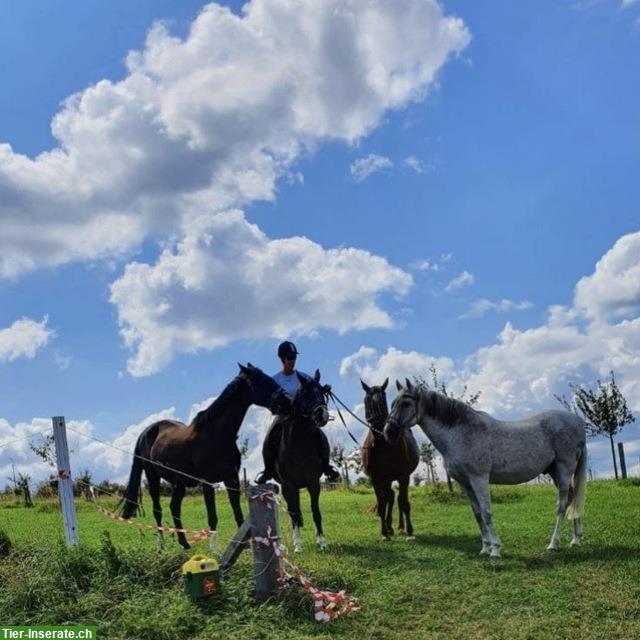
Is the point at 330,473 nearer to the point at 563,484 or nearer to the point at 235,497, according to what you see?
the point at 235,497

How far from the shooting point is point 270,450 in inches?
387

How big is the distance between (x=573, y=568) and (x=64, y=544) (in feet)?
18.5

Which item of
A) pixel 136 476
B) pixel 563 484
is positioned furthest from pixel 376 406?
pixel 136 476

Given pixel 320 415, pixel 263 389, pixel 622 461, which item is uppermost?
pixel 263 389

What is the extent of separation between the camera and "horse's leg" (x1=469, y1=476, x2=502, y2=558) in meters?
8.10

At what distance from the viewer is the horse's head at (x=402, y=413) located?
8.48 metres

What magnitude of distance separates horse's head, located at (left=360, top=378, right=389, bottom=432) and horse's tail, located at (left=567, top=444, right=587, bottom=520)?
8.80 ft

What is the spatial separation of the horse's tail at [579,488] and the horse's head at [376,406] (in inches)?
106

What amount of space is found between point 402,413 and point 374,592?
2.39 metres

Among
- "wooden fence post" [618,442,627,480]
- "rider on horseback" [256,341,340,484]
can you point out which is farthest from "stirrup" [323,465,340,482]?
"wooden fence post" [618,442,627,480]

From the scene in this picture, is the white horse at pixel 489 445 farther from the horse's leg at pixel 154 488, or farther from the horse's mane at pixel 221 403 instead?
the horse's leg at pixel 154 488

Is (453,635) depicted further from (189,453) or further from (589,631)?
(189,453)

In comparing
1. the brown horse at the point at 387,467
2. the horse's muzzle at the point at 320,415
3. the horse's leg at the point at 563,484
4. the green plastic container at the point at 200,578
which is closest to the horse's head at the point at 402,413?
the horse's muzzle at the point at 320,415

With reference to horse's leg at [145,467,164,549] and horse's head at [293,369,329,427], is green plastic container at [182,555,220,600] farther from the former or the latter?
horse's leg at [145,467,164,549]
